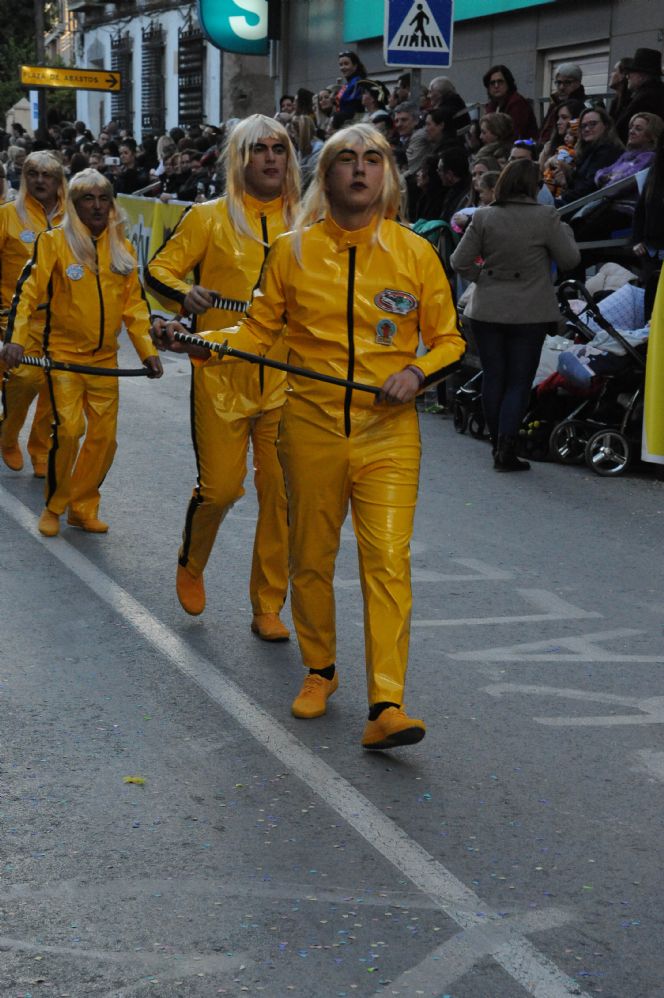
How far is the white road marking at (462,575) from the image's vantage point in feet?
24.9

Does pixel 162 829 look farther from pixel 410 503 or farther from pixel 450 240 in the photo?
pixel 450 240

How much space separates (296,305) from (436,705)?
1.51m

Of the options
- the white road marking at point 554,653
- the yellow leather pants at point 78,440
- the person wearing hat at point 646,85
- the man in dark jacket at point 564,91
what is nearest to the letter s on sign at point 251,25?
the man in dark jacket at point 564,91

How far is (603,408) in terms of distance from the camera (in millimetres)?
10789

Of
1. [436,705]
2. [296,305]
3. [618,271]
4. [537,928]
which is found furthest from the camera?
[618,271]

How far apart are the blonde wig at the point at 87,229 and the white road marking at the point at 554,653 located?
321 cm

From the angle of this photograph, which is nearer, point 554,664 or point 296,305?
point 296,305

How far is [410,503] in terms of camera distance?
5266 mm

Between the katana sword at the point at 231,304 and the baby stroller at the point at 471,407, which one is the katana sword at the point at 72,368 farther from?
the baby stroller at the point at 471,407

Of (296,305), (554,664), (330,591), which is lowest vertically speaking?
(554,664)

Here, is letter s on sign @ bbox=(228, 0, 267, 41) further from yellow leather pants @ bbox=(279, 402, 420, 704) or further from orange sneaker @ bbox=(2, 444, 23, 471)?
yellow leather pants @ bbox=(279, 402, 420, 704)

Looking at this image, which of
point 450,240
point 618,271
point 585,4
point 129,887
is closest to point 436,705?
point 129,887

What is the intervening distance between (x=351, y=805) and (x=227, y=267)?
8.40ft

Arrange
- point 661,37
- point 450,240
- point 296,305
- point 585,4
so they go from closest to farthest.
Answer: point 296,305 → point 450,240 → point 661,37 → point 585,4
